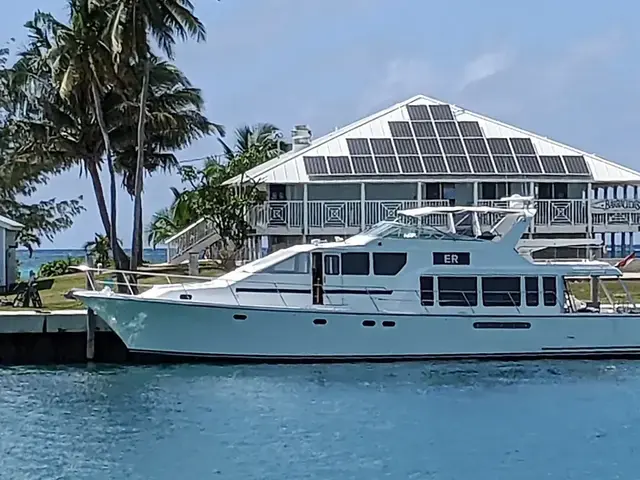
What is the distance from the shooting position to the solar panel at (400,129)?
43125 millimetres

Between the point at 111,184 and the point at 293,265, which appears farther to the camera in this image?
the point at 111,184

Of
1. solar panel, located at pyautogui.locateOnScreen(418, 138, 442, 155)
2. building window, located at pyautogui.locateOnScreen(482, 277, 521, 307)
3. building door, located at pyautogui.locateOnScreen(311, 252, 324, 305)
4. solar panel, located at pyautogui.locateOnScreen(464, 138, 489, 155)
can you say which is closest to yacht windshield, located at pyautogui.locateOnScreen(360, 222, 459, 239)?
building door, located at pyautogui.locateOnScreen(311, 252, 324, 305)

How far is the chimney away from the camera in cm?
4628

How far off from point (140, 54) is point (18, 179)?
47.6 feet

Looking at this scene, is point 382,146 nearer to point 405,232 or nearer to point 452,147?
point 452,147

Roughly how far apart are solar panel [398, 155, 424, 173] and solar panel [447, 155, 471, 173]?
1038 millimetres

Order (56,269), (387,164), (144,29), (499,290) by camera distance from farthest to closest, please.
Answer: (56,269) < (387,164) < (144,29) < (499,290)

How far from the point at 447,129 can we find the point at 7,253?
53.1 ft

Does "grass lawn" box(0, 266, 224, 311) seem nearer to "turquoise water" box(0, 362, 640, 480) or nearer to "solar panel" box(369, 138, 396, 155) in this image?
"turquoise water" box(0, 362, 640, 480)

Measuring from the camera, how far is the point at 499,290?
2869 cm

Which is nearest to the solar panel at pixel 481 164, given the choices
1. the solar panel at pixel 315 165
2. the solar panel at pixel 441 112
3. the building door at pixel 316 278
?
the solar panel at pixel 441 112

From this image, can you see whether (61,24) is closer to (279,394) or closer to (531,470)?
(279,394)

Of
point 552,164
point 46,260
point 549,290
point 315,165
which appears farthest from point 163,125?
point 46,260

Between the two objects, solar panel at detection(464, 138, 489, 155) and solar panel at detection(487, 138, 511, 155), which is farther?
solar panel at detection(487, 138, 511, 155)
